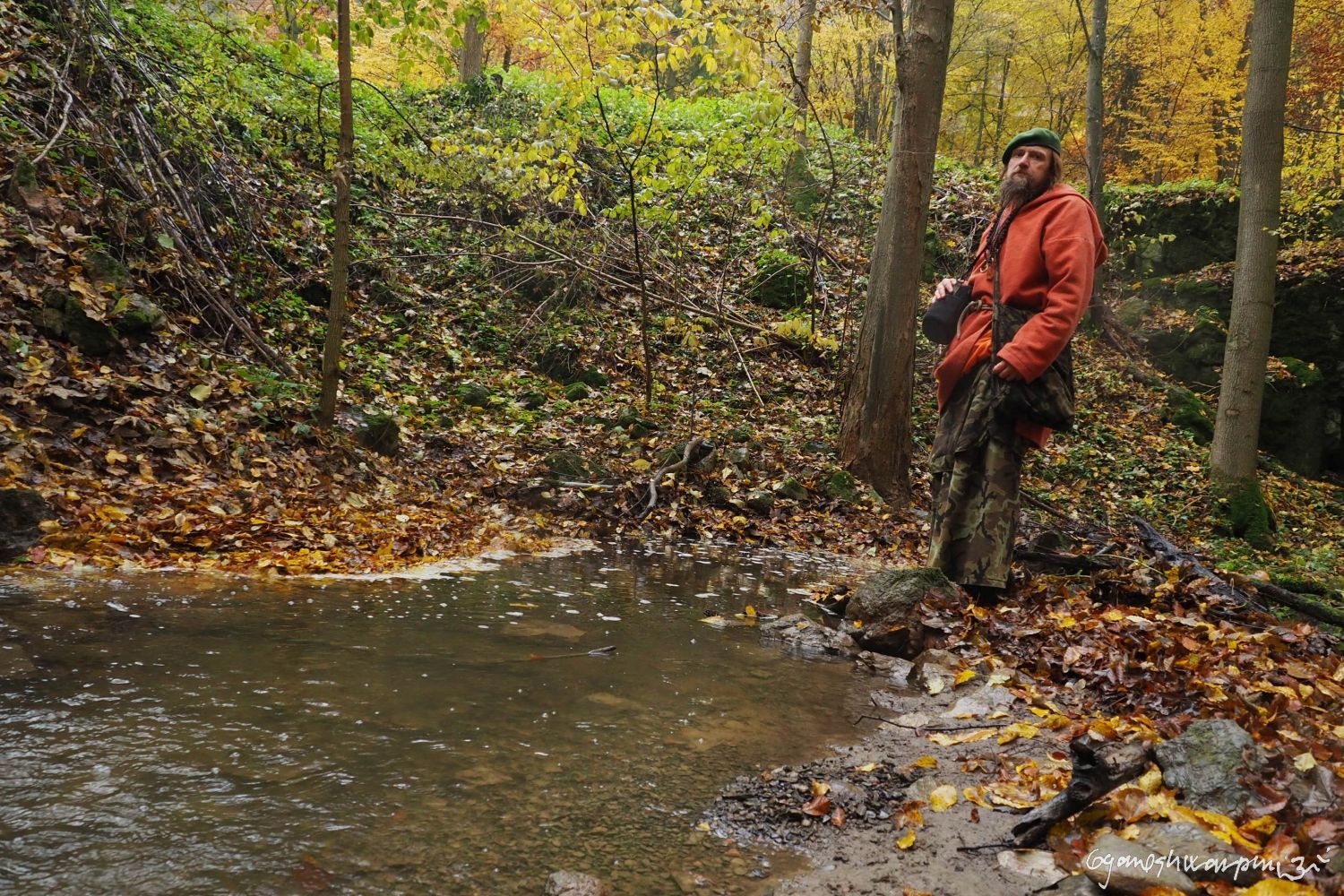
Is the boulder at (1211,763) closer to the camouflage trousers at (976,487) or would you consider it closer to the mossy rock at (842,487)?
the camouflage trousers at (976,487)

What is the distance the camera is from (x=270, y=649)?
9.62 feet

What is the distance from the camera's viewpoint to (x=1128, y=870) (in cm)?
169

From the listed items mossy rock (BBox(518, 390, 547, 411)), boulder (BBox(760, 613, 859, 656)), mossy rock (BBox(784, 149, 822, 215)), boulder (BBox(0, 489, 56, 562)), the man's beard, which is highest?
mossy rock (BBox(784, 149, 822, 215))

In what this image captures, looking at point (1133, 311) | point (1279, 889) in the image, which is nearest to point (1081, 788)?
point (1279, 889)

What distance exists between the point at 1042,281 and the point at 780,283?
829cm

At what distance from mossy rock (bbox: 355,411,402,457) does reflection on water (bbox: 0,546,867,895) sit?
2.96m

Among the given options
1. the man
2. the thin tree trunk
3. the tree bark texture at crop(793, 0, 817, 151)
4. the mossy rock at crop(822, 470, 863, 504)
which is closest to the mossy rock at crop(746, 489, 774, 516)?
the mossy rock at crop(822, 470, 863, 504)

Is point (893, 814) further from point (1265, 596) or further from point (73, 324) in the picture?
point (73, 324)

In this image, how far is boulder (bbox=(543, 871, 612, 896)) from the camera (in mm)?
1669

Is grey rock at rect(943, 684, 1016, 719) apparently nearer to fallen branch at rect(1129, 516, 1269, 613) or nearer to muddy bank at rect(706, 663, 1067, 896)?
muddy bank at rect(706, 663, 1067, 896)

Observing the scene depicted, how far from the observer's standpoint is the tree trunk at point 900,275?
24.2 ft

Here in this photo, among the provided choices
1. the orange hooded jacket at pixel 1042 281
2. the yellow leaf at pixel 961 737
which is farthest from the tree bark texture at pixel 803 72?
the yellow leaf at pixel 961 737

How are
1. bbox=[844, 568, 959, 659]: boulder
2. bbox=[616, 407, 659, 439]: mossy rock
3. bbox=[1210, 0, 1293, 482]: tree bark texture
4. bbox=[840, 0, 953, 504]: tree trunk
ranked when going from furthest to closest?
1. bbox=[1210, 0, 1293, 482]: tree bark texture
2. bbox=[616, 407, 659, 439]: mossy rock
3. bbox=[840, 0, 953, 504]: tree trunk
4. bbox=[844, 568, 959, 659]: boulder

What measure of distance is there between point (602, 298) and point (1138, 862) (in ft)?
33.7
